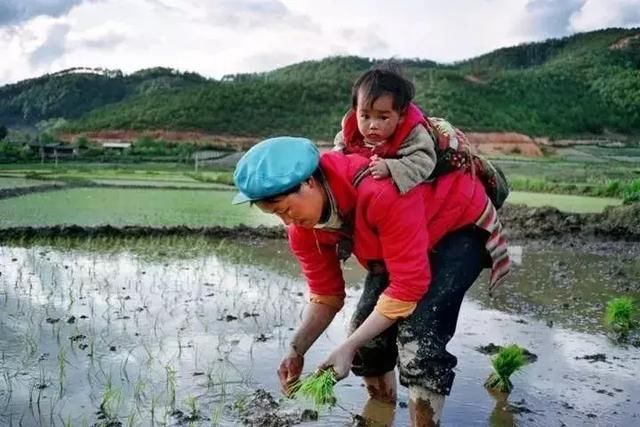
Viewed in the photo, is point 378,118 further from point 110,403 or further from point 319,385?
point 110,403

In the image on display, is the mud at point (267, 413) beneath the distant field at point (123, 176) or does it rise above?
beneath

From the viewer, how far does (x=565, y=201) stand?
50.3ft

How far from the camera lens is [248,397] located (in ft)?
12.4

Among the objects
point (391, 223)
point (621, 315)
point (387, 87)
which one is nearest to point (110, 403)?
point (391, 223)

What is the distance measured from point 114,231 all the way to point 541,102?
4362cm

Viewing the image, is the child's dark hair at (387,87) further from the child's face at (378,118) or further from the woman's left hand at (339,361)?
the woman's left hand at (339,361)

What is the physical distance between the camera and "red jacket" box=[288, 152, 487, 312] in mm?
2369

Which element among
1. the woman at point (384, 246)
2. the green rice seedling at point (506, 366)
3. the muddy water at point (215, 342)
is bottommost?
the muddy water at point (215, 342)

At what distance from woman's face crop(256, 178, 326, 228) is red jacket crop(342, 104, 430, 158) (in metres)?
0.32

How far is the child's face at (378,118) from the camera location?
2494 mm

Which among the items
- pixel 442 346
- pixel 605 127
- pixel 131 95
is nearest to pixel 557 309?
pixel 442 346

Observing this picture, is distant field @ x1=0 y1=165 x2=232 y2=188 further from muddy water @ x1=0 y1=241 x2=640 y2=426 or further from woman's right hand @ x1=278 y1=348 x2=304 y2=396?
woman's right hand @ x1=278 y1=348 x2=304 y2=396

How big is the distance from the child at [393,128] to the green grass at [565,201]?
38.2ft

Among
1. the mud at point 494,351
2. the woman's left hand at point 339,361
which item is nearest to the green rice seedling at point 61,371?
the woman's left hand at point 339,361
